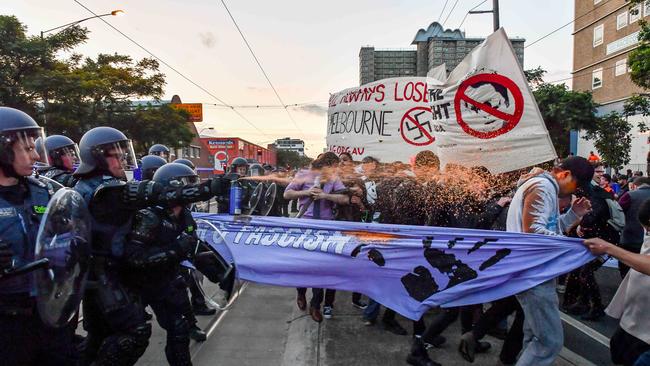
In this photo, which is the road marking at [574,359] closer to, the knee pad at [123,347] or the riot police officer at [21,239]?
the knee pad at [123,347]

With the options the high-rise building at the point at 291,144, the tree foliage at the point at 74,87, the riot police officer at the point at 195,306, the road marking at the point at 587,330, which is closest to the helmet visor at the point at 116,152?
the riot police officer at the point at 195,306

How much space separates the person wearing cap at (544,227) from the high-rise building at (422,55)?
14.4 meters

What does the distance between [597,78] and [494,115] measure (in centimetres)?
3727

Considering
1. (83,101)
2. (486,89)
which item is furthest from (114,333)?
(83,101)

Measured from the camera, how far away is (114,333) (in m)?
2.92

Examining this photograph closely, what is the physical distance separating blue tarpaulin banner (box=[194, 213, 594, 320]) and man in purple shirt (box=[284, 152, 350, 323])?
0.89 metres

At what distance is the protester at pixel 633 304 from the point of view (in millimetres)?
2578

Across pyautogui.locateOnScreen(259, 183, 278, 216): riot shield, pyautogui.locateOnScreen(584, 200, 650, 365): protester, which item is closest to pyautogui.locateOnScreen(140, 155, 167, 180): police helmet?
pyautogui.locateOnScreen(259, 183, 278, 216): riot shield

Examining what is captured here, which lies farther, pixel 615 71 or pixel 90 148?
pixel 615 71

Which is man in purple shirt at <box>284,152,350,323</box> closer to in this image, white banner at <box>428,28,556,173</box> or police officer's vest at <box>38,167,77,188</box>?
white banner at <box>428,28,556,173</box>

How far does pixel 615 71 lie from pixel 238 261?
36.6m

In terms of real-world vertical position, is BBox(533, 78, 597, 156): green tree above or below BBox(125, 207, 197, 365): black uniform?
above

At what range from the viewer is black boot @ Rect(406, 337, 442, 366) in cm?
369

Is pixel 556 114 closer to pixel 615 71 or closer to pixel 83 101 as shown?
pixel 615 71
